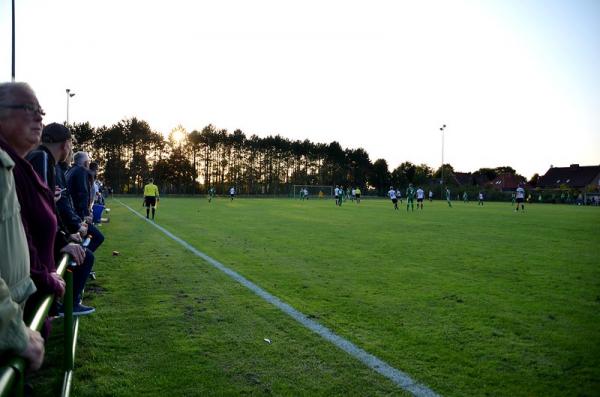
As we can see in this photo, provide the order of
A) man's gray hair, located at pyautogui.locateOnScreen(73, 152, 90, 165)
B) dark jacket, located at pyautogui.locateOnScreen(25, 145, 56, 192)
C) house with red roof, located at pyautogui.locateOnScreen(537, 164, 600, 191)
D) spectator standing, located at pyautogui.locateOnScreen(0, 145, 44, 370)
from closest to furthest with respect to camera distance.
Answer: spectator standing, located at pyautogui.locateOnScreen(0, 145, 44, 370) < dark jacket, located at pyautogui.locateOnScreen(25, 145, 56, 192) < man's gray hair, located at pyautogui.locateOnScreen(73, 152, 90, 165) < house with red roof, located at pyautogui.locateOnScreen(537, 164, 600, 191)

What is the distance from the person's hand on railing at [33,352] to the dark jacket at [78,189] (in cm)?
528

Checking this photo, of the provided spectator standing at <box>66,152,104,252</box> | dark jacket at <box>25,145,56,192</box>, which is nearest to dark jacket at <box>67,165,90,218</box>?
spectator standing at <box>66,152,104,252</box>

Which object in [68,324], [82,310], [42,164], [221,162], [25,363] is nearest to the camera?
[25,363]

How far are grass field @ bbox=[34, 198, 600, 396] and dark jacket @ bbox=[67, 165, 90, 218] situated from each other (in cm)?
123

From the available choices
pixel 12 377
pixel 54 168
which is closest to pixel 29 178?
pixel 12 377

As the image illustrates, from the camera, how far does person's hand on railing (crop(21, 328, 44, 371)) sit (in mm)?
1462

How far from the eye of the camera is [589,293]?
6.51m

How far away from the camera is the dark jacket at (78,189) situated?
6.31 metres

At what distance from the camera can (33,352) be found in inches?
58.5

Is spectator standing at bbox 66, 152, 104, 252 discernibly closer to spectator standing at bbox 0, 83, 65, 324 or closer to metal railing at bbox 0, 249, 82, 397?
metal railing at bbox 0, 249, 82, 397

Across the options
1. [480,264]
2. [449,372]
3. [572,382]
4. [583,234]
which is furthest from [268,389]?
[583,234]

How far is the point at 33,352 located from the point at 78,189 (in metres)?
5.44

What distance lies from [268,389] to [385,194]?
103m

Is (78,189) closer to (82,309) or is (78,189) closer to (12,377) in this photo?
(82,309)
